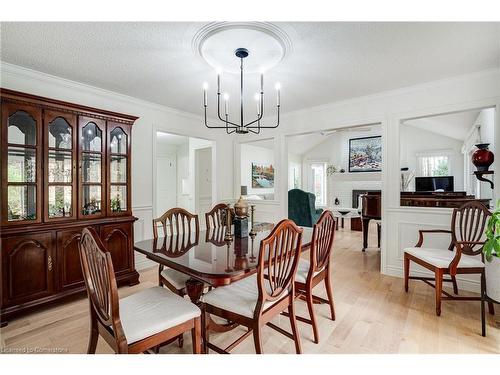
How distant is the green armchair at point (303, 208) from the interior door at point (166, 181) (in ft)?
11.0

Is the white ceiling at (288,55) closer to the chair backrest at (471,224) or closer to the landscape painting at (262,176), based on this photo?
the chair backrest at (471,224)

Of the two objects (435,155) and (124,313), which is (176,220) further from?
(435,155)

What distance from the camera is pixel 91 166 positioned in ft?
9.15

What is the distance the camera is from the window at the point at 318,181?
905 centimetres

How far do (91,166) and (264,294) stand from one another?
2425mm

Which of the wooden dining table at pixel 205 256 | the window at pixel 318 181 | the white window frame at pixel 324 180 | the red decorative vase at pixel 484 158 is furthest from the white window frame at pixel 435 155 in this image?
the wooden dining table at pixel 205 256

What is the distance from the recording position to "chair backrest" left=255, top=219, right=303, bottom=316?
143 cm

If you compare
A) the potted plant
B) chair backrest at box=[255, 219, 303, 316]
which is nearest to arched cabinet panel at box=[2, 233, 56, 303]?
chair backrest at box=[255, 219, 303, 316]

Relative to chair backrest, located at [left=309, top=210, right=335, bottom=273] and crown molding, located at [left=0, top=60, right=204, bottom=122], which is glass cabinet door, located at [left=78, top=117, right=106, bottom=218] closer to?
crown molding, located at [left=0, top=60, right=204, bottom=122]
